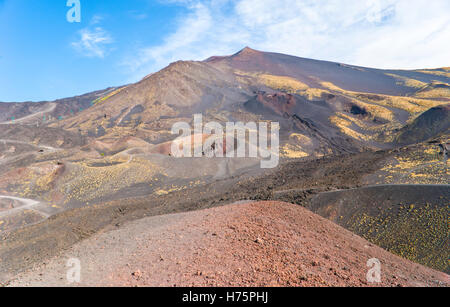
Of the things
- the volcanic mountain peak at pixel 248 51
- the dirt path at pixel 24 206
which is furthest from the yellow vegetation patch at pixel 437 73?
the dirt path at pixel 24 206

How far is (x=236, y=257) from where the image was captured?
20.0 ft

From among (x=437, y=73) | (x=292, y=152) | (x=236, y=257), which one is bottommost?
(x=236, y=257)

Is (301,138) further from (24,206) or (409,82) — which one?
(409,82)

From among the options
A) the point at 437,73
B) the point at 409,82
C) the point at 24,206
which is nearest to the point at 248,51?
the point at 409,82

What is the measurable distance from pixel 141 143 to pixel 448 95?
64.6 m

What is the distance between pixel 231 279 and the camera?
206 inches

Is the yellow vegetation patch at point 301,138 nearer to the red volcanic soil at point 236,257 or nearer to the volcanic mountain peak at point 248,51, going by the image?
the red volcanic soil at point 236,257

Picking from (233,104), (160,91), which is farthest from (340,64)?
(160,91)

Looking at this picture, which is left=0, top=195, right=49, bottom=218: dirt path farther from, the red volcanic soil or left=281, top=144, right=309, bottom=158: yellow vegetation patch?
left=281, top=144, right=309, bottom=158: yellow vegetation patch

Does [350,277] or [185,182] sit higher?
[185,182]

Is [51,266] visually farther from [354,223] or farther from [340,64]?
[340,64]

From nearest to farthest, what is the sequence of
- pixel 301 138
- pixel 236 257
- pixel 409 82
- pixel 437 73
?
pixel 236 257, pixel 301 138, pixel 409 82, pixel 437 73

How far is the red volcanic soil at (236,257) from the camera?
5422 millimetres

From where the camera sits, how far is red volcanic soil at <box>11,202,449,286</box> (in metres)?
5.42
